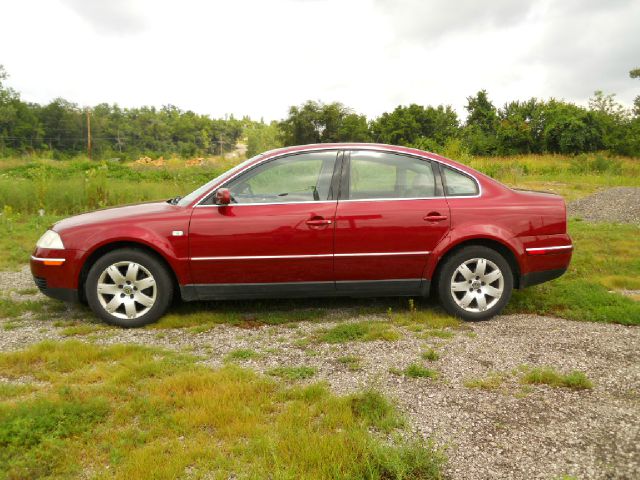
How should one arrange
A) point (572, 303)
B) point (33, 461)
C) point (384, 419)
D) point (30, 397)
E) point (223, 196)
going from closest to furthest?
point (33, 461) < point (384, 419) < point (30, 397) < point (223, 196) < point (572, 303)

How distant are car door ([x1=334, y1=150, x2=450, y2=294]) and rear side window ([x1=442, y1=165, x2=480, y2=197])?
0.33 feet

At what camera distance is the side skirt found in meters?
4.73

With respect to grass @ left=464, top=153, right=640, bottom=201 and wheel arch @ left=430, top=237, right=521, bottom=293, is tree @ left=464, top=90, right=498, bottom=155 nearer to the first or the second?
grass @ left=464, top=153, right=640, bottom=201

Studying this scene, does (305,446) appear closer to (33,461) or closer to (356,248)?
(33,461)

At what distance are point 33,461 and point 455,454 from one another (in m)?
2.21

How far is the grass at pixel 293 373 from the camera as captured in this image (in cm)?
359

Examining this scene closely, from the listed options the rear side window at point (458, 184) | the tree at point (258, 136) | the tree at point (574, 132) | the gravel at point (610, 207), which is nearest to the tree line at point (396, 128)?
the tree at point (574, 132)

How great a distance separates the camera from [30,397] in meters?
3.25

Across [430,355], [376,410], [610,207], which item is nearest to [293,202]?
[430,355]

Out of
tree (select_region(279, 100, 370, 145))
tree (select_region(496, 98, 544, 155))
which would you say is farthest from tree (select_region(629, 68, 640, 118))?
tree (select_region(279, 100, 370, 145))

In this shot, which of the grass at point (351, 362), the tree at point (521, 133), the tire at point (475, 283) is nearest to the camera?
the grass at point (351, 362)

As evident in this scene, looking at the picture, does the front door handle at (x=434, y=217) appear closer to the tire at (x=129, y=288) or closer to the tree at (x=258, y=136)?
the tire at (x=129, y=288)

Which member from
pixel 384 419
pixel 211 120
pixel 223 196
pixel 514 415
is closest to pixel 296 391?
pixel 384 419

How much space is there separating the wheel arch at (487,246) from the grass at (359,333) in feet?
2.48
